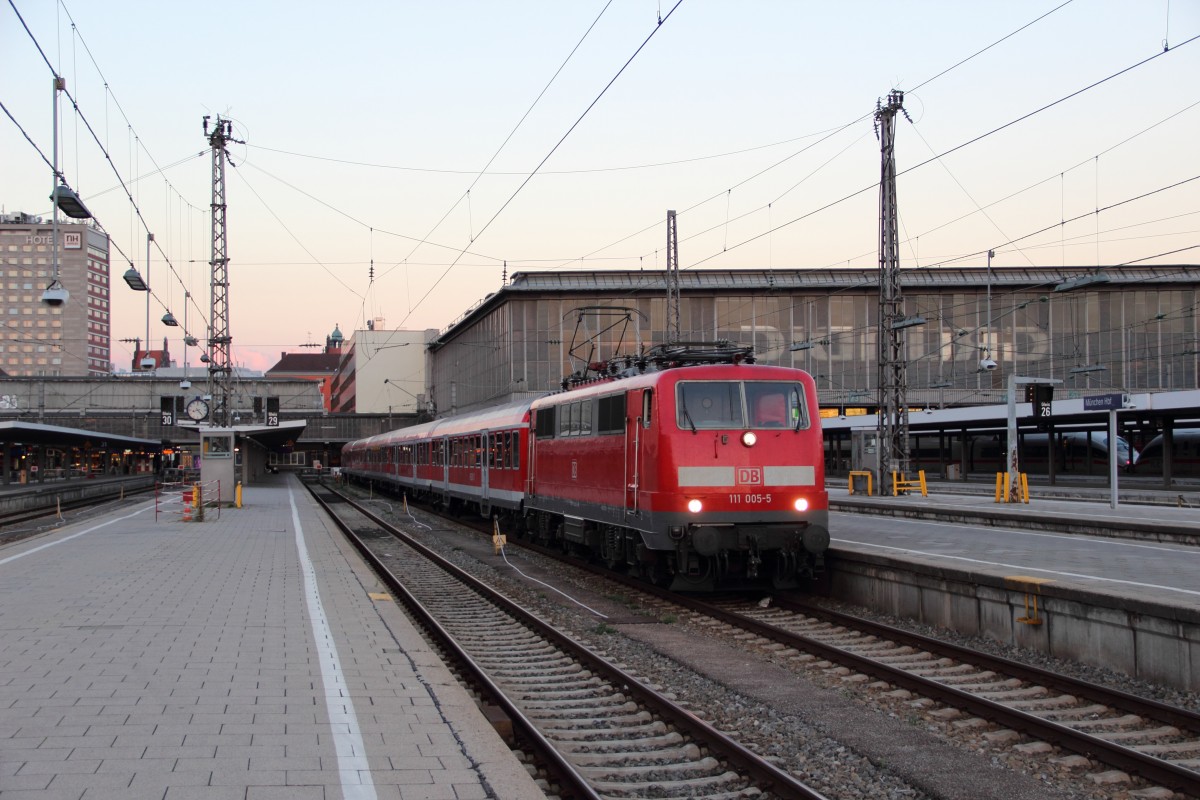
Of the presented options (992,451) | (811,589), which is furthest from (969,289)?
(811,589)

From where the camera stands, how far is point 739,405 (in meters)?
14.6

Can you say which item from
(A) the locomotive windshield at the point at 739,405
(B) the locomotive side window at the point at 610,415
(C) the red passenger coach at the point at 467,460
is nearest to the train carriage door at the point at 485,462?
(C) the red passenger coach at the point at 467,460

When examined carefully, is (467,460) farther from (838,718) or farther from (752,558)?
(838,718)

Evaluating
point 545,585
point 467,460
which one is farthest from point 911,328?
point 545,585

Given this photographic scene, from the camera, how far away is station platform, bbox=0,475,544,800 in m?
5.83

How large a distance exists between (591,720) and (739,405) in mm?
6916

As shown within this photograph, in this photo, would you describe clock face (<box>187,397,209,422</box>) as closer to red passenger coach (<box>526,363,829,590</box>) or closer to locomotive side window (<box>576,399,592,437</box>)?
locomotive side window (<box>576,399,592,437</box>)

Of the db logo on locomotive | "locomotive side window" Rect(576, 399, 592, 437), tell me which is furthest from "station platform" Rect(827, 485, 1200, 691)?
"locomotive side window" Rect(576, 399, 592, 437)

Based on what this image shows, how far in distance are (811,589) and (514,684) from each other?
23.8ft

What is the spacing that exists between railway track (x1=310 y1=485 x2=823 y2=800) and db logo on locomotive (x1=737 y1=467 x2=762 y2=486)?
341 cm

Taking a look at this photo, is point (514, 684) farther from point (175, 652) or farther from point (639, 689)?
→ point (175, 652)

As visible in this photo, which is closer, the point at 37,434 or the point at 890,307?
the point at 890,307

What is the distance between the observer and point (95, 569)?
656 inches

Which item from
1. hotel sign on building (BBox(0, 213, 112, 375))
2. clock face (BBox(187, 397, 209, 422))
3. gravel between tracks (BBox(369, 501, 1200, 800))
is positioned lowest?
gravel between tracks (BBox(369, 501, 1200, 800))
